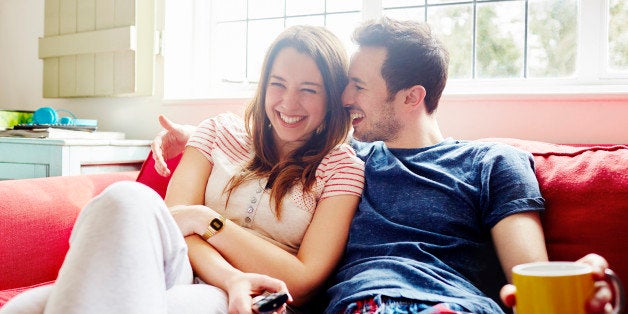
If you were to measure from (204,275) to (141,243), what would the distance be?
299 mm

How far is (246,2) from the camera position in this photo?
2555mm

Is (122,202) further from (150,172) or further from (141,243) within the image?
(150,172)

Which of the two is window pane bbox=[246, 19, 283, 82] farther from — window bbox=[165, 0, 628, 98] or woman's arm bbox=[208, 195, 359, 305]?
woman's arm bbox=[208, 195, 359, 305]

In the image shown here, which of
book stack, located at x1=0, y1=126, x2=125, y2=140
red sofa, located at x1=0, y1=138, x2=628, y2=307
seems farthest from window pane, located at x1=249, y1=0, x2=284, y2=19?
red sofa, located at x1=0, y1=138, x2=628, y2=307

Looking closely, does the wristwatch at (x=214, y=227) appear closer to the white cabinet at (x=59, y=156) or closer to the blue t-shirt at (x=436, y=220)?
the blue t-shirt at (x=436, y=220)

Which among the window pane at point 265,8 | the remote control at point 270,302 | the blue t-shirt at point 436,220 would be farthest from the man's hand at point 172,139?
the window pane at point 265,8

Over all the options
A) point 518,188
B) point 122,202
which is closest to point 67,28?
point 122,202

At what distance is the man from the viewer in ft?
3.36

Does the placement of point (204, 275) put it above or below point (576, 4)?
below

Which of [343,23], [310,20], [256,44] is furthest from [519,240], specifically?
[256,44]

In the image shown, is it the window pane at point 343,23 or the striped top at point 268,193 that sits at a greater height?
the window pane at point 343,23

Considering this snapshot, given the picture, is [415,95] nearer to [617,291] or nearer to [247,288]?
[247,288]

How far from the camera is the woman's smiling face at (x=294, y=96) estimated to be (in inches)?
51.9

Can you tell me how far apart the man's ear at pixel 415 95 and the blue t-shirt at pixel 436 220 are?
6.5 inches
